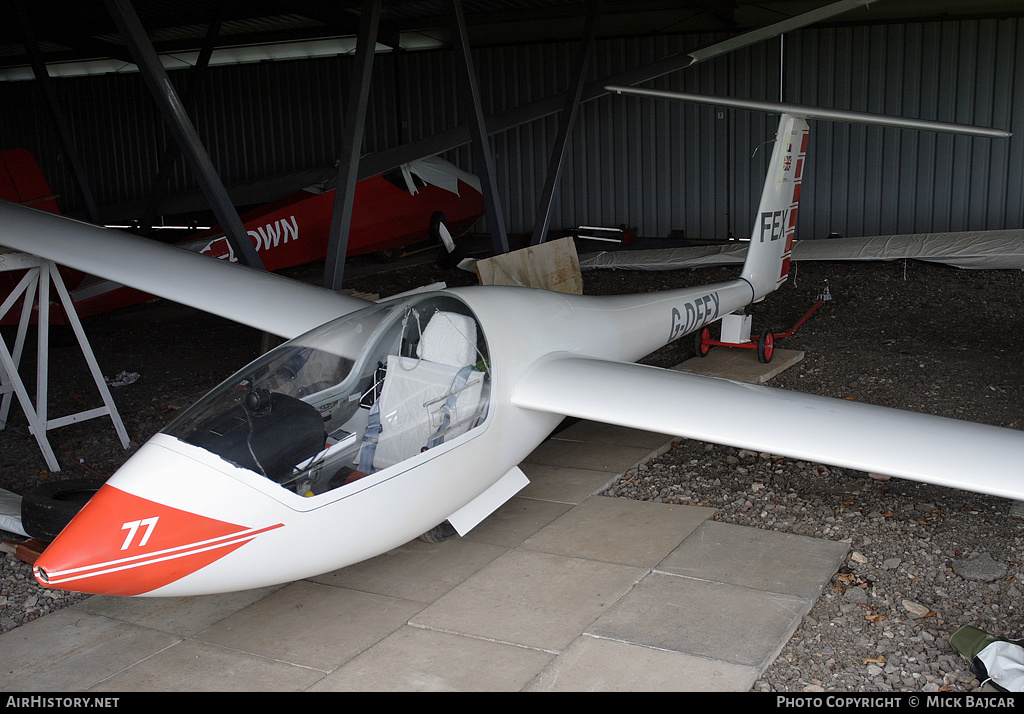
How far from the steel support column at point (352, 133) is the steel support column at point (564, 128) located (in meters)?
3.62

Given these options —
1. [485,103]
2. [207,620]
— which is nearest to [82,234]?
[207,620]

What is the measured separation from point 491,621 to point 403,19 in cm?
1556

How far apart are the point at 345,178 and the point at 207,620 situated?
4922 mm

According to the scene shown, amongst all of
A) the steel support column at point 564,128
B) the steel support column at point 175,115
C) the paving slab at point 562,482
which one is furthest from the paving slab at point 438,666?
the steel support column at point 564,128

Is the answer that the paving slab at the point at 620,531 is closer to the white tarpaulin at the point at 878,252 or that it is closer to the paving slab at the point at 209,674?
the paving slab at the point at 209,674

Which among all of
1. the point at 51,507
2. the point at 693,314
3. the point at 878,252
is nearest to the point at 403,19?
the point at 878,252

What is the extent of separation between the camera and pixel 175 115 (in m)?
7.39

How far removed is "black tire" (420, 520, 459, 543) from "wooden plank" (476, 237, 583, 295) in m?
4.22

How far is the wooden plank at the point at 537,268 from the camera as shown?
356 inches

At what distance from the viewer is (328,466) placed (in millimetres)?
3934

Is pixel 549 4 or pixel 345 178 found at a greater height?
pixel 549 4

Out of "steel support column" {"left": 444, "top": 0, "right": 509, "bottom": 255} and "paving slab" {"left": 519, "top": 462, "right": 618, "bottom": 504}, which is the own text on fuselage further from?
"steel support column" {"left": 444, "top": 0, "right": 509, "bottom": 255}
